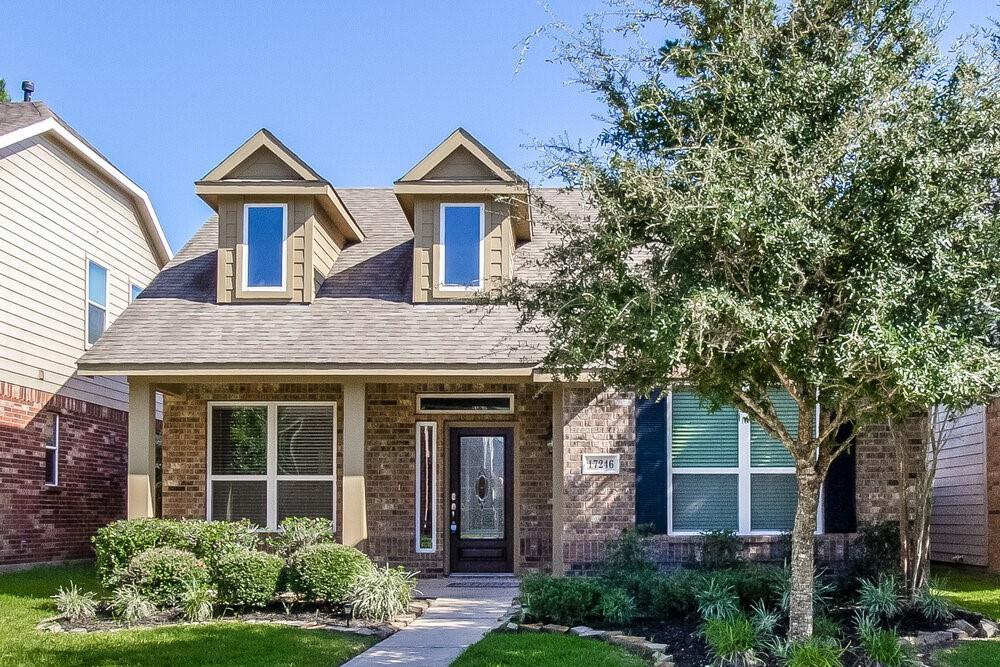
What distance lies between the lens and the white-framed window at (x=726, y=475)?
13109 millimetres

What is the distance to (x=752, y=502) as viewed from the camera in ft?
43.1

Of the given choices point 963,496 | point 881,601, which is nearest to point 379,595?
point 881,601

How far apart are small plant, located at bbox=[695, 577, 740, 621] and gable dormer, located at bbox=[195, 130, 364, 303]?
6.73 metres

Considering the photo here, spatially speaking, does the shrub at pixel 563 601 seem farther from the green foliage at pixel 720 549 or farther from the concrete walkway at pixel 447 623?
the green foliage at pixel 720 549

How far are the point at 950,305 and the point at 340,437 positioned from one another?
920 centimetres

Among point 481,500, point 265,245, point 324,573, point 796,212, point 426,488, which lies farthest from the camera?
point 481,500

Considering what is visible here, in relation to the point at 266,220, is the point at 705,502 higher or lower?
lower

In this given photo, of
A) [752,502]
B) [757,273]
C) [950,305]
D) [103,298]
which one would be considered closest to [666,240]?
[757,273]

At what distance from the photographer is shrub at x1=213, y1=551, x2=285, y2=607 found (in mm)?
11047

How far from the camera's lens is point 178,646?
9320 mm

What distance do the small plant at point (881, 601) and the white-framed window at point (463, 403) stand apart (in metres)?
5.79

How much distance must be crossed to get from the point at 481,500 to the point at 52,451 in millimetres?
6963

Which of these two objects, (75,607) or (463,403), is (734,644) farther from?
(463,403)

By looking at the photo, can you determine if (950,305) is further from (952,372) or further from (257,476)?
(257,476)
